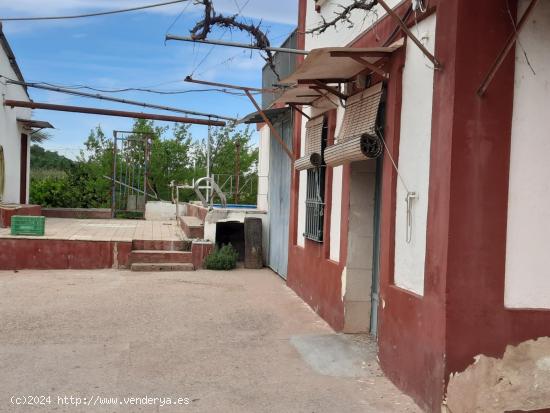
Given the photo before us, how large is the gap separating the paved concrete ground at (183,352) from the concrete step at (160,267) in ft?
5.90

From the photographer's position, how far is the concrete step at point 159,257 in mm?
11906

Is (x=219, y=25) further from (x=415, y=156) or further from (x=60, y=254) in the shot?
(x=60, y=254)

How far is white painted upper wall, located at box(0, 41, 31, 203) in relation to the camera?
17020 mm

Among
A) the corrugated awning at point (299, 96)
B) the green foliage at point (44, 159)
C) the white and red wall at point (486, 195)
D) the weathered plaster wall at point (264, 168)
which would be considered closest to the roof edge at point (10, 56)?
the weathered plaster wall at point (264, 168)

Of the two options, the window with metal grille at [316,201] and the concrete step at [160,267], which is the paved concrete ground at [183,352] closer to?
the window with metal grille at [316,201]

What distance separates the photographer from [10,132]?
1817cm

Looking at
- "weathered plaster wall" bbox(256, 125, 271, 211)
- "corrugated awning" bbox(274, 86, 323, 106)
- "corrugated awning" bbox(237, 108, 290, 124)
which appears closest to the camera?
"corrugated awning" bbox(274, 86, 323, 106)

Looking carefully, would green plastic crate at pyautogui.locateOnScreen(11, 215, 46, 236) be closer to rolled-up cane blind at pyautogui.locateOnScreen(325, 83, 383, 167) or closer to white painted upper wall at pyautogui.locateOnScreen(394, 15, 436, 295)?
rolled-up cane blind at pyautogui.locateOnScreen(325, 83, 383, 167)

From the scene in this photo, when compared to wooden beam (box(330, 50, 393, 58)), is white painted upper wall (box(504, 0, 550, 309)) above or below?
below

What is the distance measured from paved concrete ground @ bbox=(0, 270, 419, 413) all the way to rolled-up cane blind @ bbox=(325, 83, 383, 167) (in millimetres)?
2012

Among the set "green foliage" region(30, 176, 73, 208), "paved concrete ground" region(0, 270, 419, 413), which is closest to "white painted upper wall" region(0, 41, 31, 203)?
"green foliage" region(30, 176, 73, 208)

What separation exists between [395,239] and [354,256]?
4.93 ft

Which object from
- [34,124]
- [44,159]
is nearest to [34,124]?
[34,124]

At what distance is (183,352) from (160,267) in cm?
582
